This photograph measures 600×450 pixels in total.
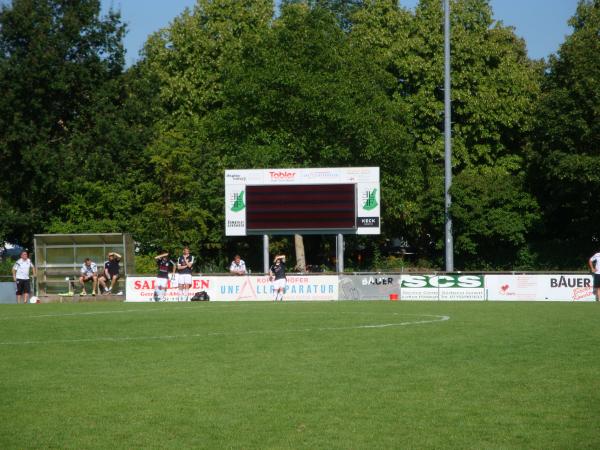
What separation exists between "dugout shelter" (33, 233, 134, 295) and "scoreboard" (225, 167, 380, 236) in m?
5.25

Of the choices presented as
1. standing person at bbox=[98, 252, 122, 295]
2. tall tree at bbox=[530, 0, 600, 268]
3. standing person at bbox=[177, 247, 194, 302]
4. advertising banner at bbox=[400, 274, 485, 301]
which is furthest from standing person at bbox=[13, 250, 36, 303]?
tall tree at bbox=[530, 0, 600, 268]

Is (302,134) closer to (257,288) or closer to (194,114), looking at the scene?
(194,114)

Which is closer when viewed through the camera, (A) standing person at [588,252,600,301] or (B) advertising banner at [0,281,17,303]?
(A) standing person at [588,252,600,301]

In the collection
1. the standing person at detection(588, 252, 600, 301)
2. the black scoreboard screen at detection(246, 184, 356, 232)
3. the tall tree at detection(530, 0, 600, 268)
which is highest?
the tall tree at detection(530, 0, 600, 268)

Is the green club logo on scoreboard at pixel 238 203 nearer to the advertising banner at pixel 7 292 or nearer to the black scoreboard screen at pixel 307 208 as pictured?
the black scoreboard screen at pixel 307 208

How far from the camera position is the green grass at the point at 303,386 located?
9672 mm

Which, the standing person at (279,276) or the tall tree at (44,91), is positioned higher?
the tall tree at (44,91)

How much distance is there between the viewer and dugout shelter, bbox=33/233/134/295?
143 ft

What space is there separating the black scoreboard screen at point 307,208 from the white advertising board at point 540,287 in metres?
6.32

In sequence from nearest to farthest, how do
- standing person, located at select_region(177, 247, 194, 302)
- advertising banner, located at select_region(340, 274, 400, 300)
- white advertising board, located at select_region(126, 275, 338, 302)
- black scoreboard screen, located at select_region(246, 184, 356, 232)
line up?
standing person, located at select_region(177, 247, 194, 302) → advertising banner, located at select_region(340, 274, 400, 300) → white advertising board, located at select_region(126, 275, 338, 302) → black scoreboard screen, located at select_region(246, 184, 356, 232)

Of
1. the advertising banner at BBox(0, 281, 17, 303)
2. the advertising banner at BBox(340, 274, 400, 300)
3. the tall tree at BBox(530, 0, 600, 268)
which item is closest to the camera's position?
the advertising banner at BBox(340, 274, 400, 300)

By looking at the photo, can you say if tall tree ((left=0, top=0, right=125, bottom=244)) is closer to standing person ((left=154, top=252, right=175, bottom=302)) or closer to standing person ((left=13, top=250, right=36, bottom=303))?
standing person ((left=13, top=250, right=36, bottom=303))

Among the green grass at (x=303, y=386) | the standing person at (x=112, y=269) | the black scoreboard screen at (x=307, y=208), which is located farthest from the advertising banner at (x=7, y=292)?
the green grass at (x=303, y=386)

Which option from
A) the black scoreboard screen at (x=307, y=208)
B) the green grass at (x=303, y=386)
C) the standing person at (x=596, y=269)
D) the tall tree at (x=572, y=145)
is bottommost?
the green grass at (x=303, y=386)
